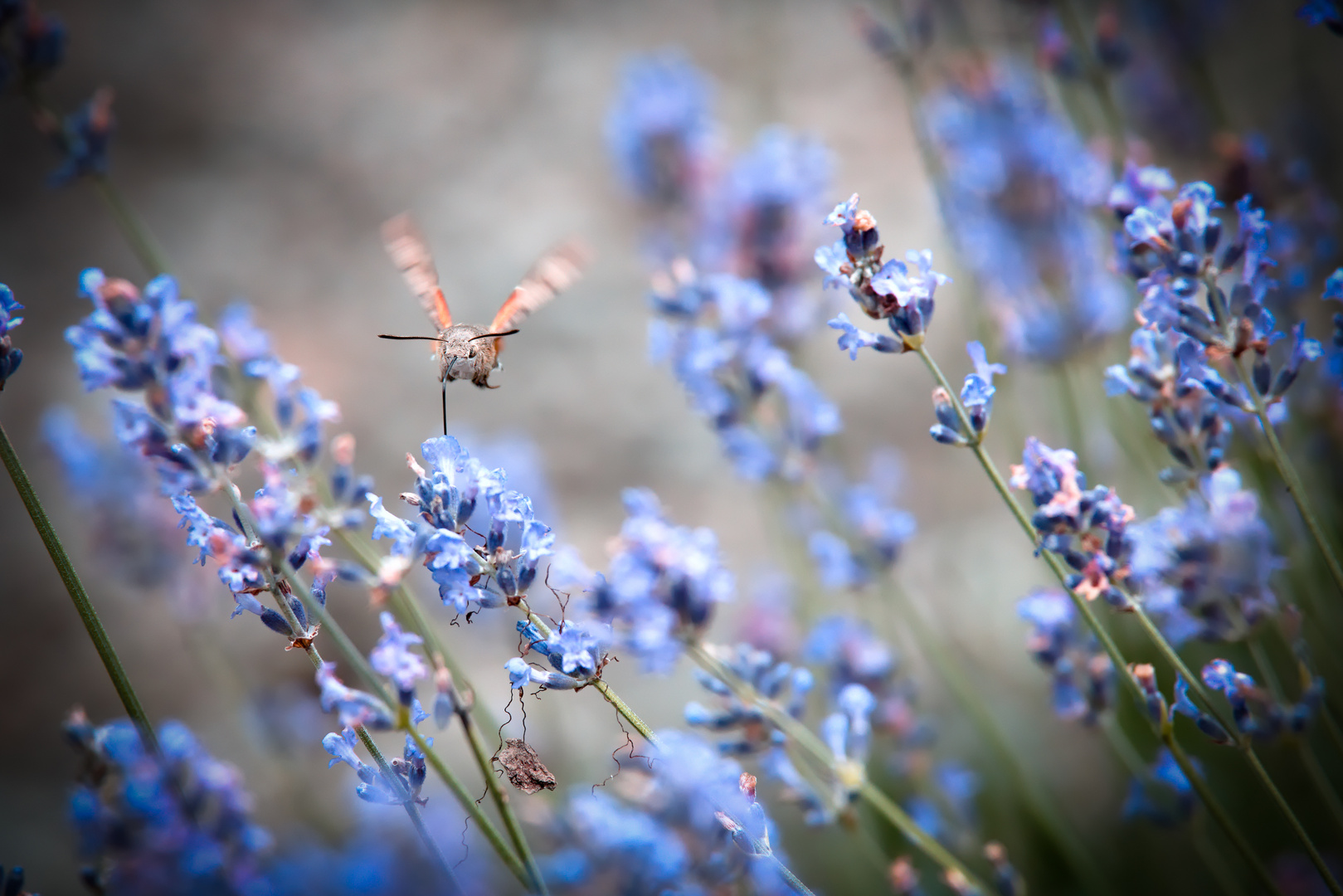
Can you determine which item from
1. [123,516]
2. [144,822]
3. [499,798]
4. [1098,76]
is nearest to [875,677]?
[499,798]

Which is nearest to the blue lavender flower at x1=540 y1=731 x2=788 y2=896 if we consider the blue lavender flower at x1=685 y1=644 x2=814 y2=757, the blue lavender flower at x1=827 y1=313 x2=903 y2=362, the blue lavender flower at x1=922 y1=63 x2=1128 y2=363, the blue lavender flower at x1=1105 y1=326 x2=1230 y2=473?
the blue lavender flower at x1=685 y1=644 x2=814 y2=757

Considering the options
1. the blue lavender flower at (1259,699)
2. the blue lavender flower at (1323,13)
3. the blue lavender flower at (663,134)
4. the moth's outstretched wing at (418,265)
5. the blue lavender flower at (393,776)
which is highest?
the blue lavender flower at (663,134)

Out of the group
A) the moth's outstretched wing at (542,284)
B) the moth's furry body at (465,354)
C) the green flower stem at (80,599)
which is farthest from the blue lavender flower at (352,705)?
the moth's outstretched wing at (542,284)

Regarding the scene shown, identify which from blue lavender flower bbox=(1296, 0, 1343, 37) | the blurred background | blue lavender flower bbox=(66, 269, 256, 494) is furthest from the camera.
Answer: the blurred background

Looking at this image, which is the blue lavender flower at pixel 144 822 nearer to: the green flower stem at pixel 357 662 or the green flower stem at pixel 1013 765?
the green flower stem at pixel 357 662

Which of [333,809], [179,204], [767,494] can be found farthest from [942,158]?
[179,204]

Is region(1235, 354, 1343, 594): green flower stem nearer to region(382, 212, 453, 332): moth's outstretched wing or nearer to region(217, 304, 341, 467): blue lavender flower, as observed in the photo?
region(217, 304, 341, 467): blue lavender flower

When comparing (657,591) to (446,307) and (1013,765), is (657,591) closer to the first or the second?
(446,307)
